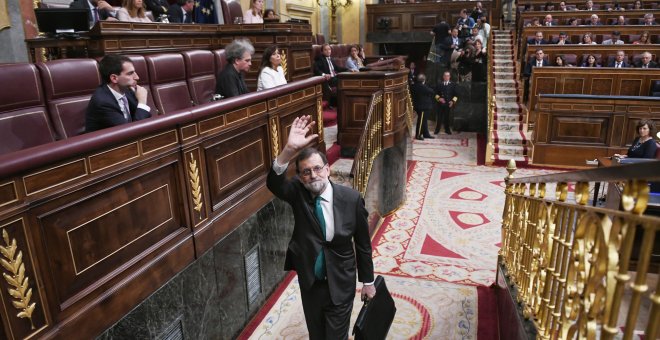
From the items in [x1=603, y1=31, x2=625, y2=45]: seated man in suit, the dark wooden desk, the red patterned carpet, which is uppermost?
the dark wooden desk

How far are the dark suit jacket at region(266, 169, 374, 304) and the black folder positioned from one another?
129 millimetres

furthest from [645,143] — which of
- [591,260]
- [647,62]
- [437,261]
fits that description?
[591,260]

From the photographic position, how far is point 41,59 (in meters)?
4.68

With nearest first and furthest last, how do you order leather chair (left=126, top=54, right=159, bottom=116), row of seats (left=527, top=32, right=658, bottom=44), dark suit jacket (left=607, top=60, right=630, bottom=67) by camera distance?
leather chair (left=126, top=54, right=159, bottom=116) → dark suit jacket (left=607, top=60, right=630, bottom=67) → row of seats (left=527, top=32, right=658, bottom=44)

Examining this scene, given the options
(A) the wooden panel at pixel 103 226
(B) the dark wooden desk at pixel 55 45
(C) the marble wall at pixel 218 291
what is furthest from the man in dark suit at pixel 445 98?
(A) the wooden panel at pixel 103 226

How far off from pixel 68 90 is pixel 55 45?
163cm

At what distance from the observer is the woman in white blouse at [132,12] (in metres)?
5.30

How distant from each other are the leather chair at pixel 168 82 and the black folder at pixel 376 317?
282 cm

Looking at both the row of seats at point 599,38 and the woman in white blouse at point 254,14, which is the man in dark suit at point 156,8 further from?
the row of seats at point 599,38

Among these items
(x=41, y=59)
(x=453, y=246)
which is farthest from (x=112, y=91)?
(x=453, y=246)

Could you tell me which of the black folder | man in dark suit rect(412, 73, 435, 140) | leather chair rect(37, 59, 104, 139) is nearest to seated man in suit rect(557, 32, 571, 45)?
man in dark suit rect(412, 73, 435, 140)

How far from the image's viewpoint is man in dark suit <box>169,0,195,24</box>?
6.54 meters

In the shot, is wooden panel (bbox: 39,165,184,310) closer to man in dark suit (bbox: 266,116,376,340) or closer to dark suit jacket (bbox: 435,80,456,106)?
man in dark suit (bbox: 266,116,376,340)

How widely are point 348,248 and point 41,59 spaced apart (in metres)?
4.10
